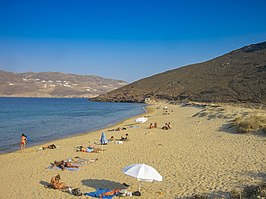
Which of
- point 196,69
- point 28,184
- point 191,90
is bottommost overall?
point 28,184

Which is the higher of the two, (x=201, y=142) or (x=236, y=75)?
(x=236, y=75)

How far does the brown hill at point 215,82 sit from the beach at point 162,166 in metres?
39.4

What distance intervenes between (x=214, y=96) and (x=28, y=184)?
62.5 metres

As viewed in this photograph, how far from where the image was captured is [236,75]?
77812mm

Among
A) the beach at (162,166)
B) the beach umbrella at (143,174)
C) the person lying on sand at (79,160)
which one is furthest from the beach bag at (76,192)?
the person lying on sand at (79,160)

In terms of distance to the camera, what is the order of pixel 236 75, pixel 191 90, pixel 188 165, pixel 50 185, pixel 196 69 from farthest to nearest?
pixel 196 69 < pixel 191 90 < pixel 236 75 < pixel 188 165 < pixel 50 185

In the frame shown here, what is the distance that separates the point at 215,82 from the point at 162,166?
7162cm

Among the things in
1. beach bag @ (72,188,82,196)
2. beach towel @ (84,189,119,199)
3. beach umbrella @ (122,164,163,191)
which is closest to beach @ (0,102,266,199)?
beach bag @ (72,188,82,196)

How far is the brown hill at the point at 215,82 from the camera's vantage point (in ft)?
209

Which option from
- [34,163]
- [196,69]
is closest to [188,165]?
[34,163]

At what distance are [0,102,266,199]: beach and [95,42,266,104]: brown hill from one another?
39.4 meters

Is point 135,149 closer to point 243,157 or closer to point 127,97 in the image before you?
point 243,157

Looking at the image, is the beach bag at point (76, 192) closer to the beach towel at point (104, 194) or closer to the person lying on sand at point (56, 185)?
the beach towel at point (104, 194)

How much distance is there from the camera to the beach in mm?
10023
